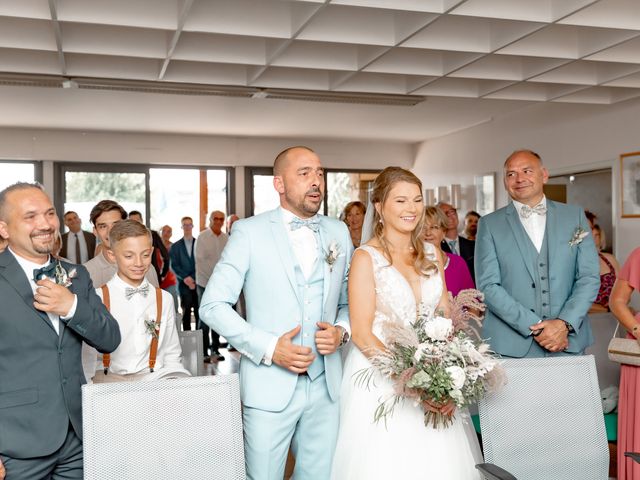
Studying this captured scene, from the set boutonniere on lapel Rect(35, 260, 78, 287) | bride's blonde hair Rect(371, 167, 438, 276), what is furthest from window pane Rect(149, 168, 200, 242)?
boutonniere on lapel Rect(35, 260, 78, 287)

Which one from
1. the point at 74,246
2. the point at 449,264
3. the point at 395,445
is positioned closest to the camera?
the point at 395,445

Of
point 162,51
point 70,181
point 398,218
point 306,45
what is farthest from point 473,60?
point 70,181

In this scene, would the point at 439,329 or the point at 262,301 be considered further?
the point at 262,301

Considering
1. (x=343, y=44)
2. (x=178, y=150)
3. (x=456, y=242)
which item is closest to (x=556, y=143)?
(x=456, y=242)

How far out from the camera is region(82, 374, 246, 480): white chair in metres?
2.34

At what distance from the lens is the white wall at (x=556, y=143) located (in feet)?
29.3

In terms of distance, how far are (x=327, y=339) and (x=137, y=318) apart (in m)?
1.19

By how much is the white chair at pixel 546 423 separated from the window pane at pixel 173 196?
37.6ft

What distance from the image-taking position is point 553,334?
365cm

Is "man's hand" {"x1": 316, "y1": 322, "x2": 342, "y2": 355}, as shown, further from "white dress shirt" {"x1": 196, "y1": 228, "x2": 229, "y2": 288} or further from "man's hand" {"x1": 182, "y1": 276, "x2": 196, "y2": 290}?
"man's hand" {"x1": 182, "y1": 276, "x2": 196, "y2": 290}

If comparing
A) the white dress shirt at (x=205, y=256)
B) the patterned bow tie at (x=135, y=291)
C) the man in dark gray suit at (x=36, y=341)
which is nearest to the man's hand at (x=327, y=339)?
the man in dark gray suit at (x=36, y=341)

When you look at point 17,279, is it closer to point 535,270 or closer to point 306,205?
point 306,205

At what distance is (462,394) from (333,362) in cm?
61

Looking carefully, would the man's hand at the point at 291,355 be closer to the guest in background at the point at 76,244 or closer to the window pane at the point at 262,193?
the guest in background at the point at 76,244
